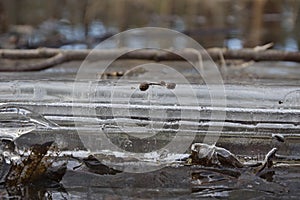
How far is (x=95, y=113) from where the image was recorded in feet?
3.78

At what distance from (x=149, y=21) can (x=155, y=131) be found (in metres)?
4.37

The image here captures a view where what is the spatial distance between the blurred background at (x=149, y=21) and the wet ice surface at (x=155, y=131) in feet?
5.96

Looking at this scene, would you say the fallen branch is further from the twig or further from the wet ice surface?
the wet ice surface

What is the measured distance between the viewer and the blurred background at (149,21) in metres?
3.43

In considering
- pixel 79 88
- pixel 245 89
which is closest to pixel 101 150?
pixel 79 88

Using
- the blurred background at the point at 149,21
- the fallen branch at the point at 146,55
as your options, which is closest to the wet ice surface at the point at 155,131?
the fallen branch at the point at 146,55

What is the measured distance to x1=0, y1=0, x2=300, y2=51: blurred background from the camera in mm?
3434

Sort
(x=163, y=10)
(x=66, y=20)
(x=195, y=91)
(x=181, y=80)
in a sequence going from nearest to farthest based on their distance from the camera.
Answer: (x=195, y=91) → (x=181, y=80) → (x=66, y=20) → (x=163, y=10)

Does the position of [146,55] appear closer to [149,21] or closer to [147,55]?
[147,55]

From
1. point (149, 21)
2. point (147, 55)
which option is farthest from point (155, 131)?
point (149, 21)

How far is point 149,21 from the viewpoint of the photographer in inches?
214

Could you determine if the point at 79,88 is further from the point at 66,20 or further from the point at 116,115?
the point at 66,20

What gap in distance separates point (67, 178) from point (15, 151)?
0.35 feet

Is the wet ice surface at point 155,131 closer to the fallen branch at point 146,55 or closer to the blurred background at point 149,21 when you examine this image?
the fallen branch at point 146,55
